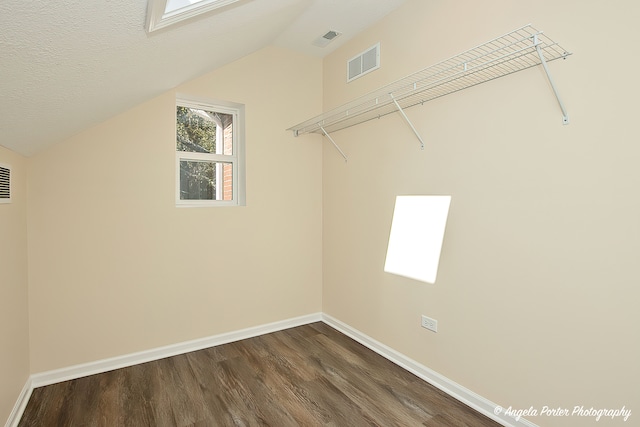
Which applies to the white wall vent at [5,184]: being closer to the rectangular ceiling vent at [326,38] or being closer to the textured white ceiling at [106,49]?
the textured white ceiling at [106,49]

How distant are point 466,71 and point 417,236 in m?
1.13

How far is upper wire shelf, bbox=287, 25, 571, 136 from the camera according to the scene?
1.65m

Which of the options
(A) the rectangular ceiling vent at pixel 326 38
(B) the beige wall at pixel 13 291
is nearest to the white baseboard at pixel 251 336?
(B) the beige wall at pixel 13 291

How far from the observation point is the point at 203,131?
3.08 m

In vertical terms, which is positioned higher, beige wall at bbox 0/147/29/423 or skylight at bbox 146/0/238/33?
skylight at bbox 146/0/238/33

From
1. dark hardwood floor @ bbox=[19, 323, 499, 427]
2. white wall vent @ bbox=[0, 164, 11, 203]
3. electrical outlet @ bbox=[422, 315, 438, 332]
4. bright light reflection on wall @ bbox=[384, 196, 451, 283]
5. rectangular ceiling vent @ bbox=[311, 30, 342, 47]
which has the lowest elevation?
dark hardwood floor @ bbox=[19, 323, 499, 427]

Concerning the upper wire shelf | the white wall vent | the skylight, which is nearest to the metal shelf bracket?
the upper wire shelf

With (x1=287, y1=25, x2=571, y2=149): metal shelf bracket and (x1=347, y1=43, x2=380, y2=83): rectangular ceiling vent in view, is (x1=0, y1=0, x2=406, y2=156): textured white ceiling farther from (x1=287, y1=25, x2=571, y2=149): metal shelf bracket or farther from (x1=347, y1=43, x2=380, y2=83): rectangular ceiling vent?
(x1=287, y1=25, x2=571, y2=149): metal shelf bracket

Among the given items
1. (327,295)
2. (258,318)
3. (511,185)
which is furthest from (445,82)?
(258,318)

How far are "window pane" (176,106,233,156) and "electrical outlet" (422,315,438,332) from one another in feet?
7.38

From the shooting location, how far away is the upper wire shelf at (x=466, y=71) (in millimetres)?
1646

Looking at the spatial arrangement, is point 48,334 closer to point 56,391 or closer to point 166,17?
point 56,391

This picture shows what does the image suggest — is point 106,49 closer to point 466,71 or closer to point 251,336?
point 466,71

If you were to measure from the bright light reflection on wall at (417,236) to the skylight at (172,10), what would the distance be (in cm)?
174
